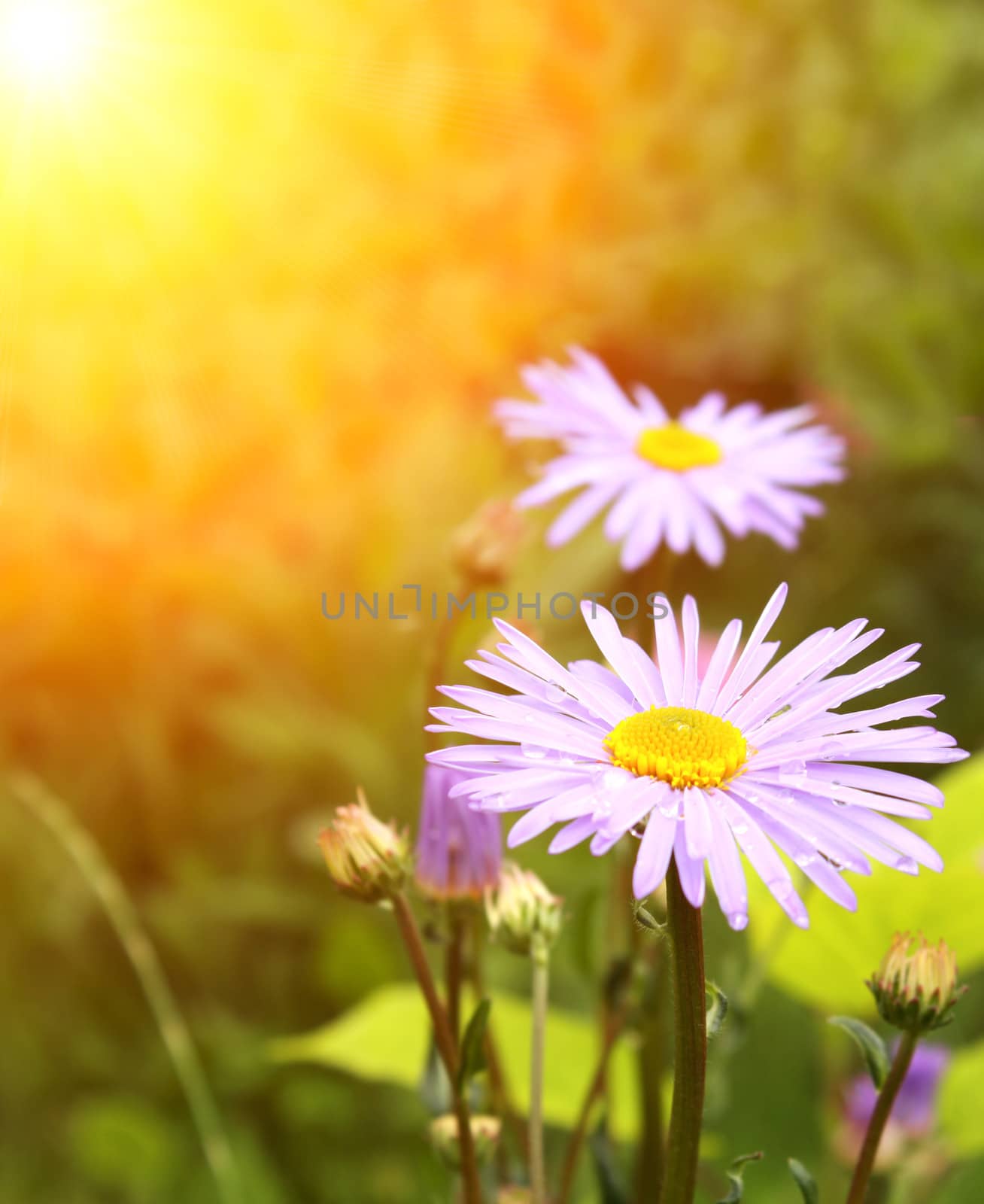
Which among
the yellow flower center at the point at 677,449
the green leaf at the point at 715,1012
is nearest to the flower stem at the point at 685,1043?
the green leaf at the point at 715,1012

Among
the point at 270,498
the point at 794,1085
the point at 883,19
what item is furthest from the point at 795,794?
the point at 883,19

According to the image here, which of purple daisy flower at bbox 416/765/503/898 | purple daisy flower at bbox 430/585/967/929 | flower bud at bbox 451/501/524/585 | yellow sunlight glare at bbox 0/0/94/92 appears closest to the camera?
purple daisy flower at bbox 430/585/967/929

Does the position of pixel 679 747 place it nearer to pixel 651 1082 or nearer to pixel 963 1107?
pixel 651 1082

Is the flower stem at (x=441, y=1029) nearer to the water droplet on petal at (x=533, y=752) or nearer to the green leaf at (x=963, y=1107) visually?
the water droplet on petal at (x=533, y=752)

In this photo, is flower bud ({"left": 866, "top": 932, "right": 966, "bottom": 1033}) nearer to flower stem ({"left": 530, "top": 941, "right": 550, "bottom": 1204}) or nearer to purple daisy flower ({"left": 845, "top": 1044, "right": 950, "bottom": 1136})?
flower stem ({"left": 530, "top": 941, "right": 550, "bottom": 1204})

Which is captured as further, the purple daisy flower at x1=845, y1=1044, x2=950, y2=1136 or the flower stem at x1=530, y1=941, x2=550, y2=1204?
the purple daisy flower at x1=845, y1=1044, x2=950, y2=1136

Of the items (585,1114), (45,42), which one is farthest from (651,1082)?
(45,42)

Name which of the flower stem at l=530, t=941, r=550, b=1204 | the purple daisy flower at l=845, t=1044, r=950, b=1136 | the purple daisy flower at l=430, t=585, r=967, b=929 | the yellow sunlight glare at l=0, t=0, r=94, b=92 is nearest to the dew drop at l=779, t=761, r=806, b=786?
the purple daisy flower at l=430, t=585, r=967, b=929
